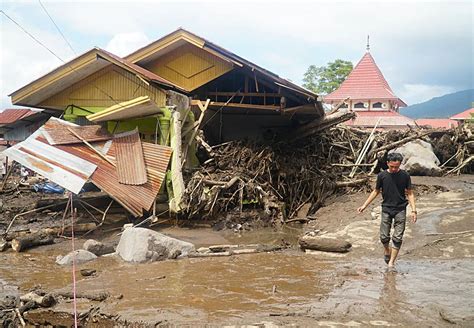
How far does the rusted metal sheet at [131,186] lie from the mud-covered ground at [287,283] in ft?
3.07

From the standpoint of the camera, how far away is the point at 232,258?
8.80 meters

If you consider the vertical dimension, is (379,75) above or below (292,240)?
above

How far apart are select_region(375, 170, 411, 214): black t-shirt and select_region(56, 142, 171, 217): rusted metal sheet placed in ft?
18.9

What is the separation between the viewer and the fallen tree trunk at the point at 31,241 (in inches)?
377

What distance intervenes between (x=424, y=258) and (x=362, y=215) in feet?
11.7

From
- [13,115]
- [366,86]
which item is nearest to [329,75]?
[366,86]

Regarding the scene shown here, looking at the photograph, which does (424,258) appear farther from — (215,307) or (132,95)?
(132,95)

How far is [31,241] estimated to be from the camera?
983cm

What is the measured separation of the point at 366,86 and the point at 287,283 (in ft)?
107

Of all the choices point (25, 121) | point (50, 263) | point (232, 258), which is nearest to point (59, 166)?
point (50, 263)

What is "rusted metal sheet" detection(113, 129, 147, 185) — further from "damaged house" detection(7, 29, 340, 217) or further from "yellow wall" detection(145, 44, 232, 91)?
"yellow wall" detection(145, 44, 232, 91)

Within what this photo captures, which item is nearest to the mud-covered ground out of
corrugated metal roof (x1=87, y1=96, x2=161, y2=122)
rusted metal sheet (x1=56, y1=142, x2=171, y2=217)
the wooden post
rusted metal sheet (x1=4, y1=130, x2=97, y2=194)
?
rusted metal sheet (x1=56, y1=142, x2=171, y2=217)

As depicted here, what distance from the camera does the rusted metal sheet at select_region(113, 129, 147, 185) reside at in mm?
11133

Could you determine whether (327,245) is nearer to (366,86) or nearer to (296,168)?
(296,168)
